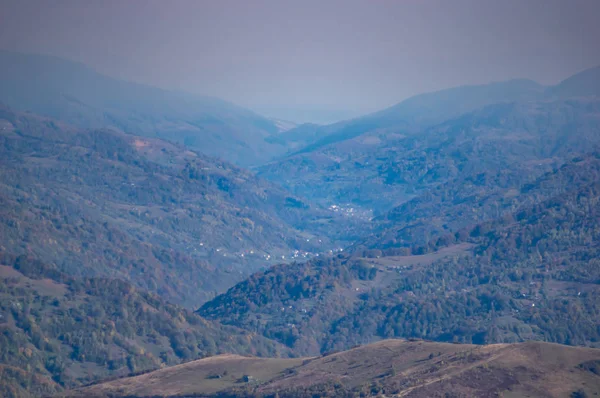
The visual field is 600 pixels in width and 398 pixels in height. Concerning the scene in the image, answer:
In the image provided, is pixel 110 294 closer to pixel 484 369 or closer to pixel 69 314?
pixel 69 314

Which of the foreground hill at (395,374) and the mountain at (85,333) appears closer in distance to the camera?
the foreground hill at (395,374)

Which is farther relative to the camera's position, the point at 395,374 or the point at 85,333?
the point at 85,333

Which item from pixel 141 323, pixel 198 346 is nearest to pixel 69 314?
pixel 141 323

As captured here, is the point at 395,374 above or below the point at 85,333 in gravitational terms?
above

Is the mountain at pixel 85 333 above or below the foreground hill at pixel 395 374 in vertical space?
below
